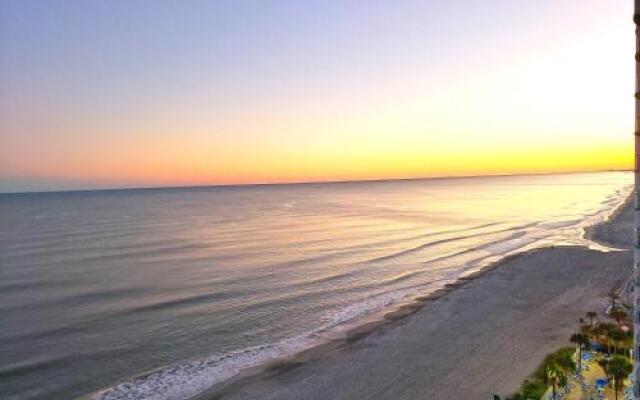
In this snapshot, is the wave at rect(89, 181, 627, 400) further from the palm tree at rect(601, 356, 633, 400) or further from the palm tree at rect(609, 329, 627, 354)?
the palm tree at rect(601, 356, 633, 400)

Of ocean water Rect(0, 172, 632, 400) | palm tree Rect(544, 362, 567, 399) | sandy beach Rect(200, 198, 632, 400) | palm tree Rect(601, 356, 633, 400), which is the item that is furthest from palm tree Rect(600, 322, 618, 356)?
ocean water Rect(0, 172, 632, 400)

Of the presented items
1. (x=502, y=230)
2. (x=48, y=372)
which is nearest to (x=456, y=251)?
(x=502, y=230)

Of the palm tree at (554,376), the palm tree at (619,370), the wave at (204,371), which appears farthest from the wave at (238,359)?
the palm tree at (619,370)

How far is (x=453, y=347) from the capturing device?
25.8 metres

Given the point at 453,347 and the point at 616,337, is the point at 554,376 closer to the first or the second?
the point at 616,337

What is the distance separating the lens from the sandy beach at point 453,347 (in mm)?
21578

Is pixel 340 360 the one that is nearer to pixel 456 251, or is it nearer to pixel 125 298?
pixel 125 298

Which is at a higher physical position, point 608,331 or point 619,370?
point 619,370

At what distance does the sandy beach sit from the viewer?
70.8 ft

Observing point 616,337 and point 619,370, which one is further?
point 616,337

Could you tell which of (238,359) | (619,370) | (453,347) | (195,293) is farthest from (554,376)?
(195,293)

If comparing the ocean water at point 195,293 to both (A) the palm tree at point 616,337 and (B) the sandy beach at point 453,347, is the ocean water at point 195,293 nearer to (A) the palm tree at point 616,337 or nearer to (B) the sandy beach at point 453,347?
(B) the sandy beach at point 453,347

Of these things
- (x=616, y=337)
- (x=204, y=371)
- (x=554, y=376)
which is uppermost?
(x=616, y=337)

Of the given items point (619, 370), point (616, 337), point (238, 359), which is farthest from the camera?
point (238, 359)
